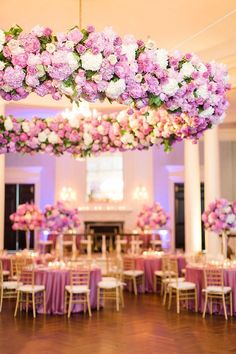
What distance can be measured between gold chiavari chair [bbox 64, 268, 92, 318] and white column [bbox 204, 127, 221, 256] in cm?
390

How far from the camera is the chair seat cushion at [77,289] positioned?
820 centimetres

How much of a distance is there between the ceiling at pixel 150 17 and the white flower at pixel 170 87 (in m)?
4.04

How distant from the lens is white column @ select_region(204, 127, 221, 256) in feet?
37.0

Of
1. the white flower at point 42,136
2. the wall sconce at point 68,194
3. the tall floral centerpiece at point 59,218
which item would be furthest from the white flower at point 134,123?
the wall sconce at point 68,194

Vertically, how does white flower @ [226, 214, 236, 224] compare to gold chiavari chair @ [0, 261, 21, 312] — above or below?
above

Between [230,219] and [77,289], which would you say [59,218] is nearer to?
[77,289]

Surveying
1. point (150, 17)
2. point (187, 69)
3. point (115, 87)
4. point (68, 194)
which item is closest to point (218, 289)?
point (187, 69)

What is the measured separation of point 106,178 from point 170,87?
13.7m

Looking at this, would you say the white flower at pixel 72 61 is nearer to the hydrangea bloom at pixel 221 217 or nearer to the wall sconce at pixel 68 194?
the hydrangea bloom at pixel 221 217

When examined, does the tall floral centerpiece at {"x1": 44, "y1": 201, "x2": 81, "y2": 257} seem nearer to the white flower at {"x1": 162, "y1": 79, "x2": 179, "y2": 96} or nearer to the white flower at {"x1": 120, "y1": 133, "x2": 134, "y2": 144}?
the white flower at {"x1": 120, "y1": 133, "x2": 134, "y2": 144}

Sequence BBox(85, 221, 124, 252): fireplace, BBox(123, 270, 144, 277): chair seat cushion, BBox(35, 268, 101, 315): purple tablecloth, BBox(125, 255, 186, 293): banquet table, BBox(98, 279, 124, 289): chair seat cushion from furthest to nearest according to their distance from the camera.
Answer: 1. BBox(85, 221, 124, 252): fireplace
2. BBox(125, 255, 186, 293): banquet table
3. BBox(123, 270, 144, 277): chair seat cushion
4. BBox(98, 279, 124, 289): chair seat cushion
5. BBox(35, 268, 101, 315): purple tablecloth

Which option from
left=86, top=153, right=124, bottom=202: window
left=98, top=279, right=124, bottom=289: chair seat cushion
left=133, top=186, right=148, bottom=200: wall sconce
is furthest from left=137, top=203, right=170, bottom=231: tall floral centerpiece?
left=98, top=279, right=124, bottom=289: chair seat cushion

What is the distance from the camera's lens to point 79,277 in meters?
8.38

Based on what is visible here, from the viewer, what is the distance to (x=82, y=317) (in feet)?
26.3
